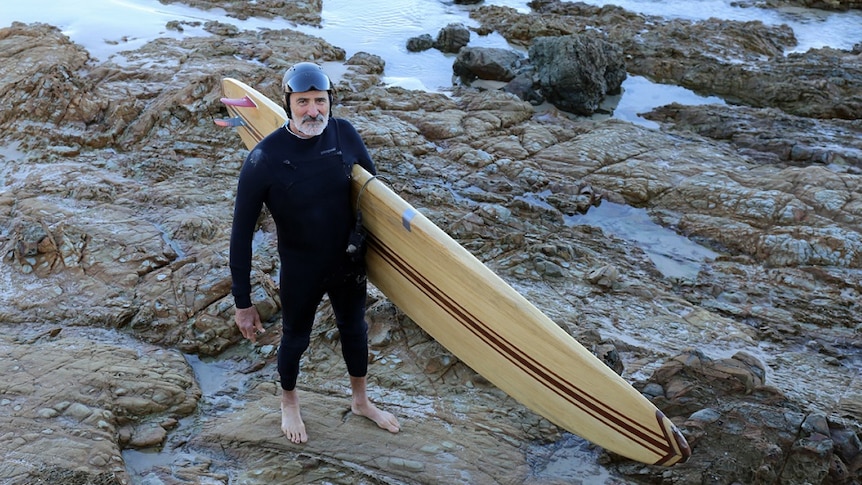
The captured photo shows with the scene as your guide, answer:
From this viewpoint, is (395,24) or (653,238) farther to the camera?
(395,24)

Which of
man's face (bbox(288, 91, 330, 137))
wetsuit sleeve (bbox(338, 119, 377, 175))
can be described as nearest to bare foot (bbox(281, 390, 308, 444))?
wetsuit sleeve (bbox(338, 119, 377, 175))

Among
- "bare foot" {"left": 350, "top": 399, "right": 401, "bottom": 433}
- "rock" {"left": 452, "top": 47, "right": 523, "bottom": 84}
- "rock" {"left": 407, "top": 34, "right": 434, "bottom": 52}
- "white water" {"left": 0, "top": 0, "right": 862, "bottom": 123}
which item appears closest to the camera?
"bare foot" {"left": 350, "top": 399, "right": 401, "bottom": 433}

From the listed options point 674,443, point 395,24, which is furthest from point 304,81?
point 395,24

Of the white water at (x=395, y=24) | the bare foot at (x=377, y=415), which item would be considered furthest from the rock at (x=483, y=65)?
the bare foot at (x=377, y=415)

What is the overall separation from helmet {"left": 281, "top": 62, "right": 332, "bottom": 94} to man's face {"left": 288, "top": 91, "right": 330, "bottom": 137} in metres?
0.02

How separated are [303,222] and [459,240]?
2682 millimetres

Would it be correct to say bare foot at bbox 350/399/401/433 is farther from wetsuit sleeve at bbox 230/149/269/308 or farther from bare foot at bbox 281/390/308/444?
wetsuit sleeve at bbox 230/149/269/308

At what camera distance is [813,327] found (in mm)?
4504

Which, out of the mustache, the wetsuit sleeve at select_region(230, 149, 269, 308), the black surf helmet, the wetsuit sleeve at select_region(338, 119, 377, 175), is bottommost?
the wetsuit sleeve at select_region(230, 149, 269, 308)

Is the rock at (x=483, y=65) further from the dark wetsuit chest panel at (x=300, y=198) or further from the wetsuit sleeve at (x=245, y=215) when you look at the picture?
the wetsuit sleeve at (x=245, y=215)

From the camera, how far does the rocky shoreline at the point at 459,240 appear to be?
2963 mm

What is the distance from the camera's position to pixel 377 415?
10.3 ft

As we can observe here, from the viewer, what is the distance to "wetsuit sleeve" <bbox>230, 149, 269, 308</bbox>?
8.25ft

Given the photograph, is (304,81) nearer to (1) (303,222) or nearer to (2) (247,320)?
(1) (303,222)
